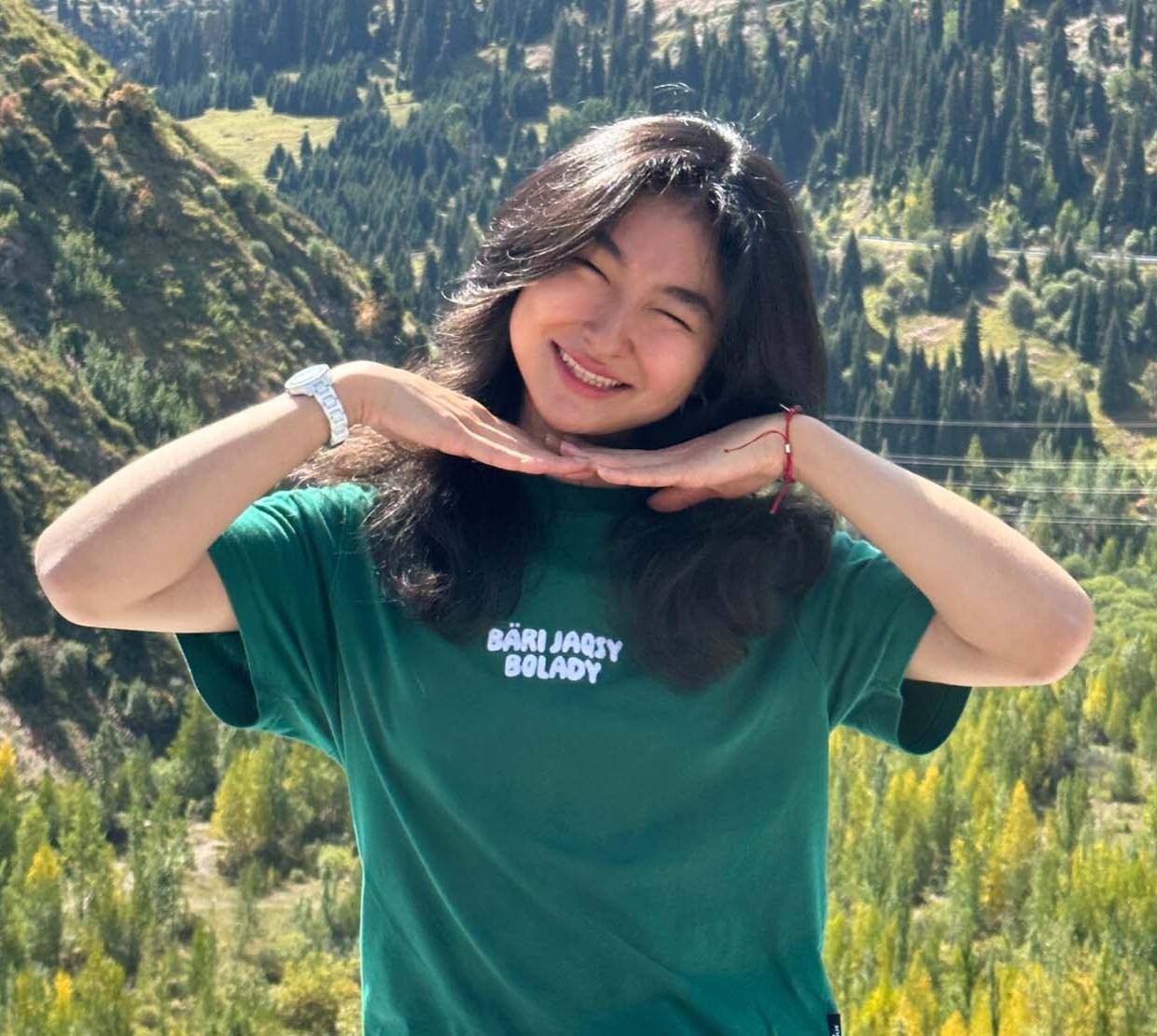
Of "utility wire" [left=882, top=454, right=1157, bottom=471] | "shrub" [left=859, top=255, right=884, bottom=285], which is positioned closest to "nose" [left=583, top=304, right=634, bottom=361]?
"utility wire" [left=882, top=454, right=1157, bottom=471]

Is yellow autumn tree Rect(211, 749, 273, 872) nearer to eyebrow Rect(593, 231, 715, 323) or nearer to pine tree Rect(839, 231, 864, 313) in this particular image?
eyebrow Rect(593, 231, 715, 323)

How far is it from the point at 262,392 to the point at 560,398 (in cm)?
4564

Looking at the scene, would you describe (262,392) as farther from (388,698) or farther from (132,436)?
(388,698)

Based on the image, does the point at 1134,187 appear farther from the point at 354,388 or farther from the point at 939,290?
the point at 354,388

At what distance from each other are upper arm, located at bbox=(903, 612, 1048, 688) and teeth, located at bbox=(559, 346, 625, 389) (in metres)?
0.72

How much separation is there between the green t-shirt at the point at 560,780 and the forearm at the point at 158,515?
0.10 metres

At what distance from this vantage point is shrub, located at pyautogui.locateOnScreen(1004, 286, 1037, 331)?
112125 mm

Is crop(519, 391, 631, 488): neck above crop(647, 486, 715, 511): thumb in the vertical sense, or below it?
above

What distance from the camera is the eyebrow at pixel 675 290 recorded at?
3.39m

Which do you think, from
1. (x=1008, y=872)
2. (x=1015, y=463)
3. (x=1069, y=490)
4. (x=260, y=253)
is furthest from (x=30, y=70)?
(x=1015, y=463)

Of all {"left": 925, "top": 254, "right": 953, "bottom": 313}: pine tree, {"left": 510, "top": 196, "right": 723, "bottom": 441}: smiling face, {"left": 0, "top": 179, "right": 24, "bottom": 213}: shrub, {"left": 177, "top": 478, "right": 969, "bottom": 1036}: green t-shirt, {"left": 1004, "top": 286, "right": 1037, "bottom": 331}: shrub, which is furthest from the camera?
{"left": 925, "top": 254, "right": 953, "bottom": 313}: pine tree

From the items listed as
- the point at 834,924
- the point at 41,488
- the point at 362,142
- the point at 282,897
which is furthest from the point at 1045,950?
the point at 362,142

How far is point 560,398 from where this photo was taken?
342 centimetres

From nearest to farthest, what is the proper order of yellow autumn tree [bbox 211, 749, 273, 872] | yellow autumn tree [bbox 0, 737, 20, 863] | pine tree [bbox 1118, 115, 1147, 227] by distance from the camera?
yellow autumn tree [bbox 0, 737, 20, 863]
yellow autumn tree [bbox 211, 749, 273, 872]
pine tree [bbox 1118, 115, 1147, 227]
